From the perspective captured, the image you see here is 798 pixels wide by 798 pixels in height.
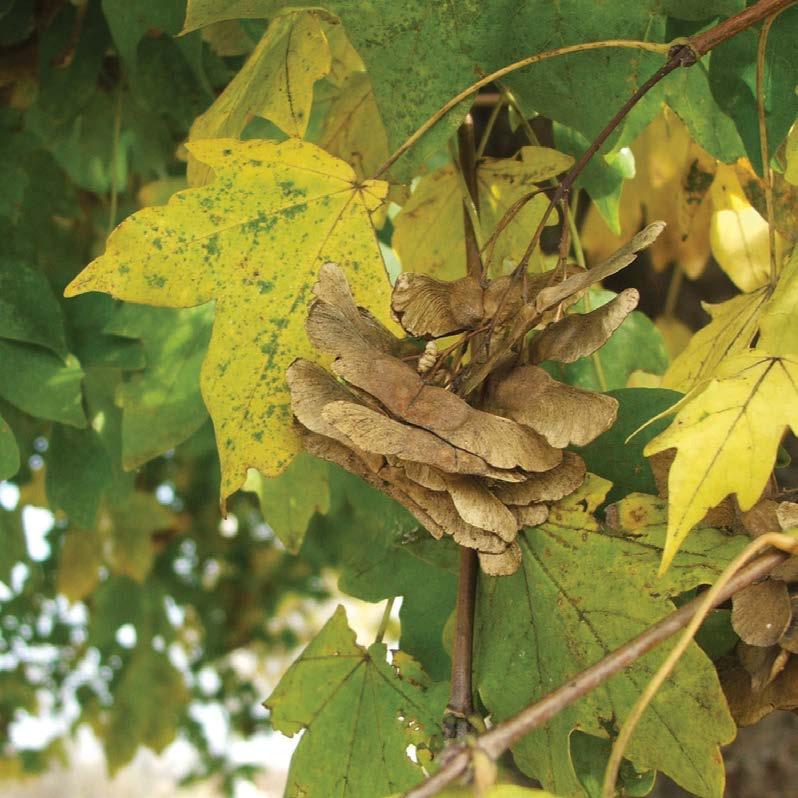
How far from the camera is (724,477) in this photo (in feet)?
1.61

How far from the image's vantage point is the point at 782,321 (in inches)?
21.0

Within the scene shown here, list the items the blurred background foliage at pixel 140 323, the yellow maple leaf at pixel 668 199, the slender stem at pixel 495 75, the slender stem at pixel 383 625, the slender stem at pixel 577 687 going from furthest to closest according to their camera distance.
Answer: the yellow maple leaf at pixel 668 199, the blurred background foliage at pixel 140 323, the slender stem at pixel 383 625, the slender stem at pixel 495 75, the slender stem at pixel 577 687

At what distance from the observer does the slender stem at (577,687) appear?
1.37ft

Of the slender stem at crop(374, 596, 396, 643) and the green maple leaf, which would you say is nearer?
the green maple leaf

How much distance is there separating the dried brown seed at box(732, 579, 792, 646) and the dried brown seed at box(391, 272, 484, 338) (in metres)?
0.21

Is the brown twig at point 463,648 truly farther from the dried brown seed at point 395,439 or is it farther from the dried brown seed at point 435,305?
the dried brown seed at point 395,439

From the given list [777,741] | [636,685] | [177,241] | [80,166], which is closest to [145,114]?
[80,166]

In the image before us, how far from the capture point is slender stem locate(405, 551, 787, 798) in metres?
0.42

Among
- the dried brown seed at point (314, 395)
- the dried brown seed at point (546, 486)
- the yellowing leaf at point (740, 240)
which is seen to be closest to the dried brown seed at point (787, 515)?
the dried brown seed at point (546, 486)

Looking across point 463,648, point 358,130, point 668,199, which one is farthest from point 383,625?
point 668,199

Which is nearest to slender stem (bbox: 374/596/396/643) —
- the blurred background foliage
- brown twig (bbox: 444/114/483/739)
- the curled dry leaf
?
the blurred background foliage

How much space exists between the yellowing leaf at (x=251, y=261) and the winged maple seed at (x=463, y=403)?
0.05 m

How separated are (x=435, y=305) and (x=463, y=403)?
0.08m

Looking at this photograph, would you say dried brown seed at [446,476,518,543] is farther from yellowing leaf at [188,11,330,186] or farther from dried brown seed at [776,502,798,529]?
yellowing leaf at [188,11,330,186]
